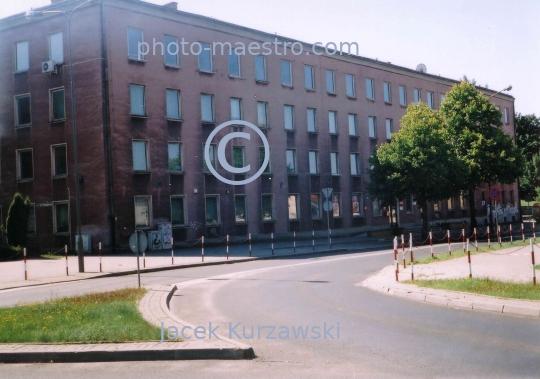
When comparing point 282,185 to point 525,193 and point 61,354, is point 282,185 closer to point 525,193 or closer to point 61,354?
point 61,354

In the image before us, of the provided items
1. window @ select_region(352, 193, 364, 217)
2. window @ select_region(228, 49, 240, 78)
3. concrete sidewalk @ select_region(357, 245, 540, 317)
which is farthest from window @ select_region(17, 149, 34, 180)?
concrete sidewalk @ select_region(357, 245, 540, 317)

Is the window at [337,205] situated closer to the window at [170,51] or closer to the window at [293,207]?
the window at [293,207]

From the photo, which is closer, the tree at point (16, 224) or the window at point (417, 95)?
the tree at point (16, 224)

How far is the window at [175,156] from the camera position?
36281 mm

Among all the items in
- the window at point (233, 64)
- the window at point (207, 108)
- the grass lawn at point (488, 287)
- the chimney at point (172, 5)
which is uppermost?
the chimney at point (172, 5)

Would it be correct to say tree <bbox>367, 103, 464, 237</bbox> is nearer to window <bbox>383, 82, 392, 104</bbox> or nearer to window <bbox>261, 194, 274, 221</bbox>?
window <bbox>261, 194, 274, 221</bbox>

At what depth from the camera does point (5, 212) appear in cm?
3747

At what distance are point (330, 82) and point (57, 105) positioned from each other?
70.6 feet

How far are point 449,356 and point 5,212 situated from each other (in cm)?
3541

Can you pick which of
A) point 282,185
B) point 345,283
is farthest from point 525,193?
point 345,283

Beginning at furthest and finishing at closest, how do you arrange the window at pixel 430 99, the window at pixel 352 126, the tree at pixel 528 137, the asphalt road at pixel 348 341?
the tree at pixel 528 137
the window at pixel 430 99
the window at pixel 352 126
the asphalt road at pixel 348 341

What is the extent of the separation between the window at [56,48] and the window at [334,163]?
2161 centimetres

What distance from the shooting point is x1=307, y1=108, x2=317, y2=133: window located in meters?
45.5

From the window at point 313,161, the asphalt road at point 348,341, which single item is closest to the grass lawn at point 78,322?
the asphalt road at point 348,341
